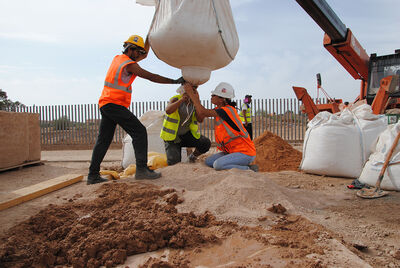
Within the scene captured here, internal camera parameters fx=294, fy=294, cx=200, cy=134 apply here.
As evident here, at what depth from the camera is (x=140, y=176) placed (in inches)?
128

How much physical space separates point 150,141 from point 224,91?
1803mm

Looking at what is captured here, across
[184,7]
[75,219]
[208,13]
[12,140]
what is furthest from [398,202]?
[12,140]

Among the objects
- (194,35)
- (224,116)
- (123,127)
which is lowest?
(123,127)

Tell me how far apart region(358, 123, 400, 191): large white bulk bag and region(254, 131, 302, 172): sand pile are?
1803 millimetres

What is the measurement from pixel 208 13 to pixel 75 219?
2.01m

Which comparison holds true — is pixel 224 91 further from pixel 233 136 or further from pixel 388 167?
pixel 388 167

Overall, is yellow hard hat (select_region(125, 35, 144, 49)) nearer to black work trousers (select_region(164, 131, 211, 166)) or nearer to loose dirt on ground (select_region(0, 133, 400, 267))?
black work trousers (select_region(164, 131, 211, 166))

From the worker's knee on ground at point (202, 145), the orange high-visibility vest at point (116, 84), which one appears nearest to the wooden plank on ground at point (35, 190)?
the orange high-visibility vest at point (116, 84)

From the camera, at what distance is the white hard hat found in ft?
12.2

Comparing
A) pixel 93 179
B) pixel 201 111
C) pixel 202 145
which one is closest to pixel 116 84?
pixel 201 111

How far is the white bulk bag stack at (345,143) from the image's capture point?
406 cm

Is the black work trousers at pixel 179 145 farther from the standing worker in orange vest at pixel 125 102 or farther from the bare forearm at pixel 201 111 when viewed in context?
the standing worker in orange vest at pixel 125 102

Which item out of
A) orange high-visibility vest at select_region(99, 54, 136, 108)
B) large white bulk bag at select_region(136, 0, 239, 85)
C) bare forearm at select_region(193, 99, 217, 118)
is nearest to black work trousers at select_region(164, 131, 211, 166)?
bare forearm at select_region(193, 99, 217, 118)

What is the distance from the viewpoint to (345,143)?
411 centimetres
